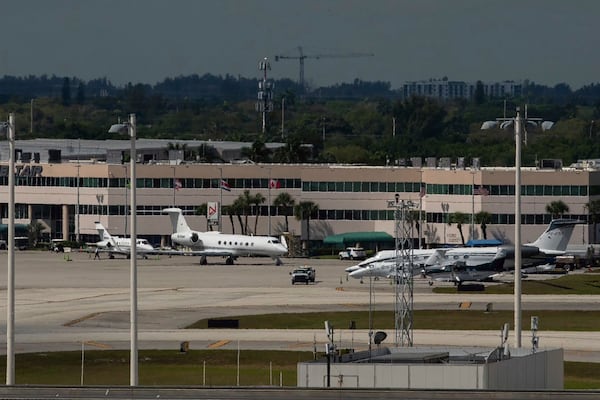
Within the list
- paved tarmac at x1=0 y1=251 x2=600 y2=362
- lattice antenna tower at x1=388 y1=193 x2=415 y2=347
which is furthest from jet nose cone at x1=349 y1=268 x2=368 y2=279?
lattice antenna tower at x1=388 y1=193 x2=415 y2=347

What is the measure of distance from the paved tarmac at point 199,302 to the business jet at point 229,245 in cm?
162

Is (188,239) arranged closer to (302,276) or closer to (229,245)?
(229,245)

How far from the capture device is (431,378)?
70.1m

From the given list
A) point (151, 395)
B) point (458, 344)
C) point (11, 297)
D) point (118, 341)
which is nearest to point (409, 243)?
point (458, 344)

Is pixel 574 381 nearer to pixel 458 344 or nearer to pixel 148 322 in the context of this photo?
pixel 458 344

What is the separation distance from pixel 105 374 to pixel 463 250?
72223mm

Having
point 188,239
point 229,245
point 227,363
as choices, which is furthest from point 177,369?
point 188,239

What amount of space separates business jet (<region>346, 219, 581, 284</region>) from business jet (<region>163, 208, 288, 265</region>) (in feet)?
87.5

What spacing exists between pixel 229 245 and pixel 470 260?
4088cm

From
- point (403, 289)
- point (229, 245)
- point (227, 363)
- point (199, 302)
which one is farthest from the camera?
point (229, 245)

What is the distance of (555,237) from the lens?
546ft

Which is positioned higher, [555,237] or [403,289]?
[555,237]

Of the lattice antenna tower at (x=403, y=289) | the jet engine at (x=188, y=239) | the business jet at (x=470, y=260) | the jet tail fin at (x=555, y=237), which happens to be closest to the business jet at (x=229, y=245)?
the jet engine at (x=188, y=239)

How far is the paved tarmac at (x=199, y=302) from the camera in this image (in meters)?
111
